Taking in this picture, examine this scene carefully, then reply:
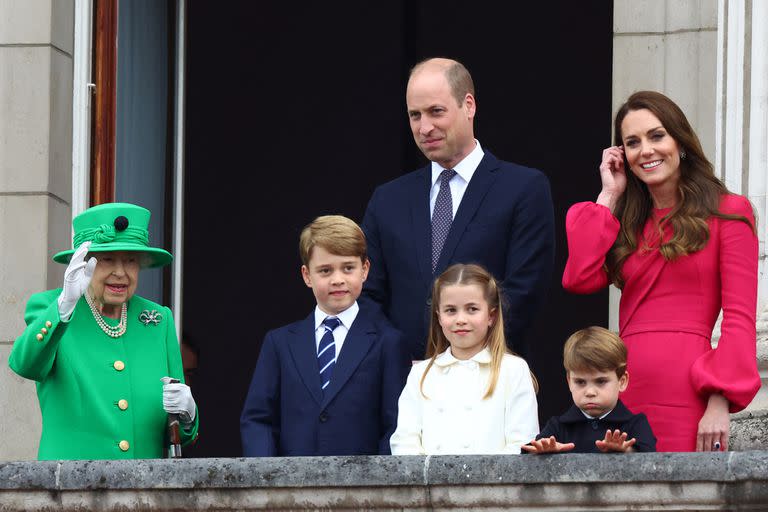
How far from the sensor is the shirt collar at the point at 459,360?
5996mm

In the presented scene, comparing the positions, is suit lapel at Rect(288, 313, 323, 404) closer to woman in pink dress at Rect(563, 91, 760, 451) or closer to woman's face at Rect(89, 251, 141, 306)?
woman's face at Rect(89, 251, 141, 306)

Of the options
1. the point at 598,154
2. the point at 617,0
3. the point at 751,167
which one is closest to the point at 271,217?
the point at 598,154

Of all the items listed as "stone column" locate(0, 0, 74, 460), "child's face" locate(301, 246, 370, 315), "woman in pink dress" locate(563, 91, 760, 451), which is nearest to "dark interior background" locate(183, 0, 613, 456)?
"stone column" locate(0, 0, 74, 460)

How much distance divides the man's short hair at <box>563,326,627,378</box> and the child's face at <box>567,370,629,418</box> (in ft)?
0.06

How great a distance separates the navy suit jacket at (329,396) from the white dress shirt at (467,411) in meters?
0.31

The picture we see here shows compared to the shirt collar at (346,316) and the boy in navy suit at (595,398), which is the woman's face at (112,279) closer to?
the shirt collar at (346,316)

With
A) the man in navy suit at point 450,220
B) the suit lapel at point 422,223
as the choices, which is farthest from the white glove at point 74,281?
the suit lapel at point 422,223

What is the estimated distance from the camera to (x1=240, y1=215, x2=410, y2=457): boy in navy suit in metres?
6.29

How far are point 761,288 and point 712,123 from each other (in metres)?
1.14

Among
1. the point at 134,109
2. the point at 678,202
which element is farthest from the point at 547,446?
the point at 134,109

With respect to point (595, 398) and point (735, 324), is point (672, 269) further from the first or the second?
point (595, 398)

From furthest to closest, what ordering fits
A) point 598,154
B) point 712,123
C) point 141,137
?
1. point 598,154
2. point 141,137
3. point 712,123

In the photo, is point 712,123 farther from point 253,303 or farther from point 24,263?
point 253,303

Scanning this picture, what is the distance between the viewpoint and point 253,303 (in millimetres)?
13344
